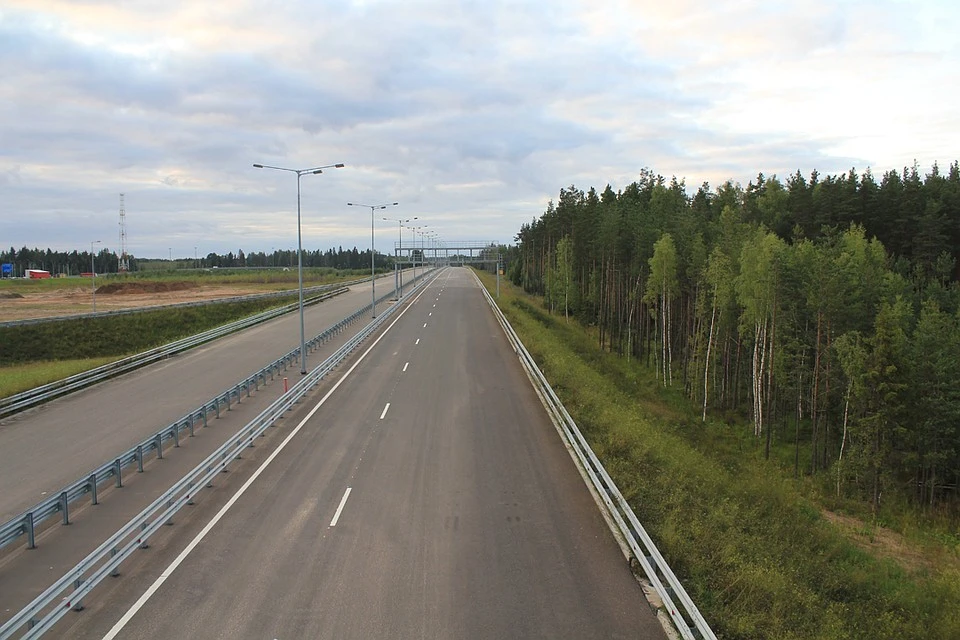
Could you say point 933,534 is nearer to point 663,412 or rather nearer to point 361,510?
point 663,412

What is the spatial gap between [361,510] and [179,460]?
700 cm

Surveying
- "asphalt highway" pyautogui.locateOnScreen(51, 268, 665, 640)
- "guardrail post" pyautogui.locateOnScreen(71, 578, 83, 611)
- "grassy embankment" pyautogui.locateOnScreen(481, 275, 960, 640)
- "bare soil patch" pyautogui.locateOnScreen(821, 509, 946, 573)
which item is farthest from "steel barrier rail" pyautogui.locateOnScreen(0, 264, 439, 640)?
"bare soil patch" pyautogui.locateOnScreen(821, 509, 946, 573)

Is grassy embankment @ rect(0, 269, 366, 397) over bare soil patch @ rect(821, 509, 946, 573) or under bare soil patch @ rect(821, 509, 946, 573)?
over

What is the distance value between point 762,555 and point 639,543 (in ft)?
8.46

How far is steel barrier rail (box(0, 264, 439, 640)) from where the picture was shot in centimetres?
877

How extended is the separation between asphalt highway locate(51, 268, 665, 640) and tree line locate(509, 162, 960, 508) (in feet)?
58.2

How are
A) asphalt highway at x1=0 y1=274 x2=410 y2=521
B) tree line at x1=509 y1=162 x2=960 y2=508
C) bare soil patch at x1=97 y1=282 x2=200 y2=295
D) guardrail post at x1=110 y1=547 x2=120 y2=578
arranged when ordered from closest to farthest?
guardrail post at x1=110 y1=547 x2=120 y2=578 < asphalt highway at x1=0 y1=274 x2=410 y2=521 < tree line at x1=509 y1=162 x2=960 y2=508 < bare soil patch at x1=97 y1=282 x2=200 y2=295

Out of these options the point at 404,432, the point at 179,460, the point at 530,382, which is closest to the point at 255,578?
the point at 179,460

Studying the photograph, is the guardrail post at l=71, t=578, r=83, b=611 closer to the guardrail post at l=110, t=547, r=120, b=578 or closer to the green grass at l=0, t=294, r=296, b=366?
the guardrail post at l=110, t=547, r=120, b=578

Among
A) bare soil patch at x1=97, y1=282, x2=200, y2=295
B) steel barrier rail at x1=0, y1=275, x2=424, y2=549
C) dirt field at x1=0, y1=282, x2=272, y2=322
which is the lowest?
steel barrier rail at x1=0, y1=275, x2=424, y2=549

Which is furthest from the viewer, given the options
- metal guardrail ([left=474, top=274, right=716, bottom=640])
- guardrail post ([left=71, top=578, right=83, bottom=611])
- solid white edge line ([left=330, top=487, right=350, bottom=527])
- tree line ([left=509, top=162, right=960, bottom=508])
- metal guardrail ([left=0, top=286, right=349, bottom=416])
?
tree line ([left=509, top=162, right=960, bottom=508])

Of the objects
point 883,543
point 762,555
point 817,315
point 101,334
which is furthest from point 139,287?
point 762,555

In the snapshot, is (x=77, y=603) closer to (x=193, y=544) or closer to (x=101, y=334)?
(x=193, y=544)

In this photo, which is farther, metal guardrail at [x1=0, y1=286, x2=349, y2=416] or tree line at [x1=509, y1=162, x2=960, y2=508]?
tree line at [x1=509, y1=162, x2=960, y2=508]
